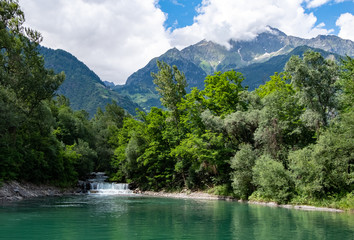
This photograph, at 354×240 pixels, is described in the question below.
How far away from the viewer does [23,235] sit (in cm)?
1602

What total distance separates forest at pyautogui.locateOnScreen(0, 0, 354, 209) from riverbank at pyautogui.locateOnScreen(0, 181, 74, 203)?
1296 millimetres

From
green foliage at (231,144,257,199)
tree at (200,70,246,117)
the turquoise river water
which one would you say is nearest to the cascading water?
tree at (200,70,246,117)

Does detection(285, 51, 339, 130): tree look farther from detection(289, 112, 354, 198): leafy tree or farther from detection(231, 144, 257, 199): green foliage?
detection(231, 144, 257, 199): green foliage

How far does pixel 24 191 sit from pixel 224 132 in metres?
30.3

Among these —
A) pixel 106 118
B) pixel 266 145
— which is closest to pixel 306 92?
pixel 266 145

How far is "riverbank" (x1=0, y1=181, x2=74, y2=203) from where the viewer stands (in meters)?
35.8

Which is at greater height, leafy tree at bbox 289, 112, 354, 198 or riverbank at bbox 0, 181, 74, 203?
leafy tree at bbox 289, 112, 354, 198

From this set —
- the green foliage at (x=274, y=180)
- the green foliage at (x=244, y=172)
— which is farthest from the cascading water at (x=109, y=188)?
the green foliage at (x=274, y=180)

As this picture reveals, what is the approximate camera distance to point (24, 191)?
4084 cm

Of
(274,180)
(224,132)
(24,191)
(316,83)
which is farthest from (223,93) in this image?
(24,191)

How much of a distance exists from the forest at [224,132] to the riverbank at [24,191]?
4.25ft

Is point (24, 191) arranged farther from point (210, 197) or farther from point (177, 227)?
point (177, 227)

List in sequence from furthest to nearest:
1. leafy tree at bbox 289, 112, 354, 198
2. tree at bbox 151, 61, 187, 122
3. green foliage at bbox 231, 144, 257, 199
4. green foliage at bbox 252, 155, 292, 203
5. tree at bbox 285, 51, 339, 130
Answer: tree at bbox 151, 61, 187, 122 → green foliage at bbox 231, 144, 257, 199 → tree at bbox 285, 51, 339, 130 → green foliage at bbox 252, 155, 292, 203 → leafy tree at bbox 289, 112, 354, 198

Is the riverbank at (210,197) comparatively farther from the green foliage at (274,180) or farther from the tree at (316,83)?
the tree at (316,83)
